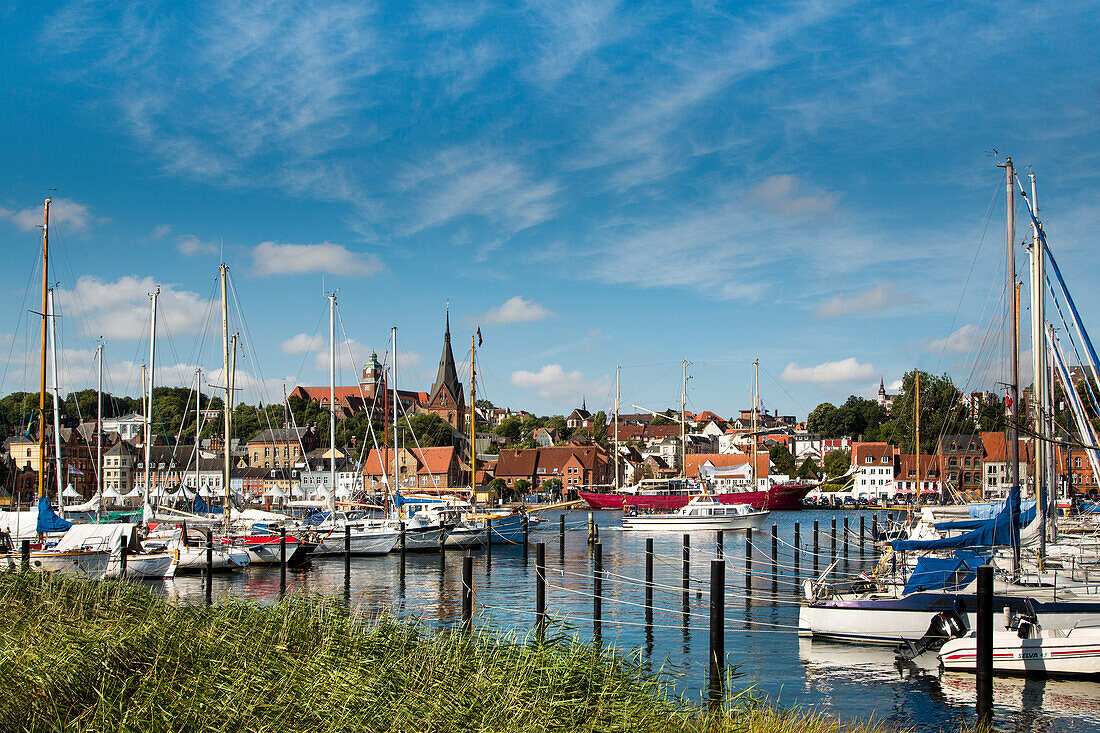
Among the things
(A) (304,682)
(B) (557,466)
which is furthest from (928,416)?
(A) (304,682)

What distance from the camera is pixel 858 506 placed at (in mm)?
126875

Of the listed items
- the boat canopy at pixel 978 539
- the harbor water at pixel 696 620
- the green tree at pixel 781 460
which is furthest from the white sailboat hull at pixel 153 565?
the green tree at pixel 781 460

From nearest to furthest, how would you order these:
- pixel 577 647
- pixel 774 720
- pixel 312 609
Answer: pixel 774 720 < pixel 577 647 < pixel 312 609

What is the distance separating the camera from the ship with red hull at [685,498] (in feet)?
286

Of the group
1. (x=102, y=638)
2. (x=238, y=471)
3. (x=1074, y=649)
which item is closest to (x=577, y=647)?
(x=102, y=638)

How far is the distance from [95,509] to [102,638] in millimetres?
58449

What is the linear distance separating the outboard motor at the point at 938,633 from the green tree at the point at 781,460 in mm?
135325

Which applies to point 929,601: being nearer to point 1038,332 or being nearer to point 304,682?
point 1038,332

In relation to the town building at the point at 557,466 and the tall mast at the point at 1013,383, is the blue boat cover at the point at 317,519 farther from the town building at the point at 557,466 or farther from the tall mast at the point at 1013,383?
the town building at the point at 557,466

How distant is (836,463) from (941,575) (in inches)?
5642

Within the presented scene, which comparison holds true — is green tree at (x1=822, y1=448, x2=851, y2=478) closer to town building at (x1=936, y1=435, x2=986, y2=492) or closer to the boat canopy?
town building at (x1=936, y1=435, x2=986, y2=492)

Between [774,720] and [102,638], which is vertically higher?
[102,638]

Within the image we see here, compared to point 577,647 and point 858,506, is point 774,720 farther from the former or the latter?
point 858,506

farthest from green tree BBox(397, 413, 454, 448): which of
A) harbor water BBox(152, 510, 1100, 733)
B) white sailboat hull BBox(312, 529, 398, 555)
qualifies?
white sailboat hull BBox(312, 529, 398, 555)
